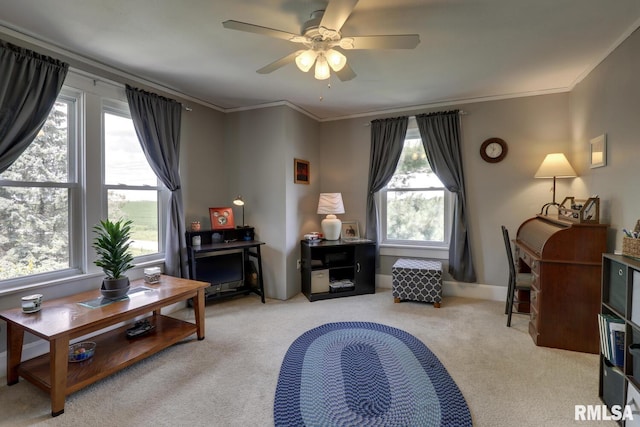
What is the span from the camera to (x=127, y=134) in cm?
306

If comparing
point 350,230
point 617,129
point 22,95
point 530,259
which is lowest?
point 530,259

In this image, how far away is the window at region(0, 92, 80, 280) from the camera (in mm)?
2293

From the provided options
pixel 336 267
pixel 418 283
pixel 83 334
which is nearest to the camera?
pixel 83 334

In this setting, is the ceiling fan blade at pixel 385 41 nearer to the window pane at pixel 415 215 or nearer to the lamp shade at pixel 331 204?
the lamp shade at pixel 331 204

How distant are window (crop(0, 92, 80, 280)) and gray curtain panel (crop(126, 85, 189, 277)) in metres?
0.56

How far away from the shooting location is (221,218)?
379 centimetres

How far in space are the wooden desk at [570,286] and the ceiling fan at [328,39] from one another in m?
2.04

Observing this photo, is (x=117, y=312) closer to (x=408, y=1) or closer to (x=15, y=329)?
(x=15, y=329)

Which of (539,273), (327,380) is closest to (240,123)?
(327,380)

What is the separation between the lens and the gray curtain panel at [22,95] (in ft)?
6.98

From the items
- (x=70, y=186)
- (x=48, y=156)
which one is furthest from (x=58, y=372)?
(x=48, y=156)

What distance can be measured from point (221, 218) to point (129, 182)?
106 cm

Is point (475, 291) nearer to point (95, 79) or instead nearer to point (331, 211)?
point (331, 211)

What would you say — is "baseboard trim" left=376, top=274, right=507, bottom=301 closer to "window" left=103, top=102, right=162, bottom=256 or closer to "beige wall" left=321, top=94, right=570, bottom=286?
"beige wall" left=321, top=94, right=570, bottom=286
